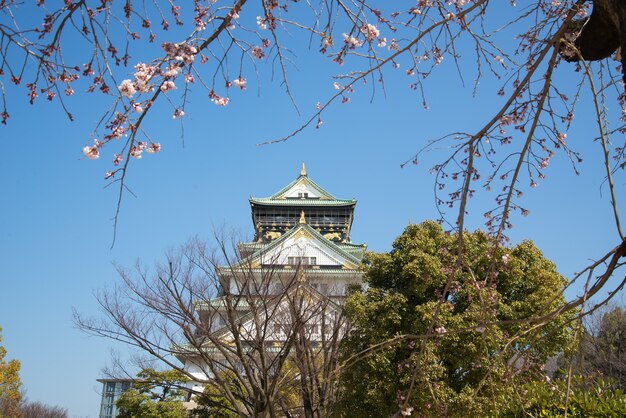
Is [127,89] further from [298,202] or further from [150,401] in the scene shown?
[298,202]

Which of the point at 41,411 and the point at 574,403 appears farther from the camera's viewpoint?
the point at 41,411

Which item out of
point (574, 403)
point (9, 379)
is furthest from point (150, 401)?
point (574, 403)

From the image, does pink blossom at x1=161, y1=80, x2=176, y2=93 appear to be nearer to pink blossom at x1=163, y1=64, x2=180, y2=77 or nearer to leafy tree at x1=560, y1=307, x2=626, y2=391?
pink blossom at x1=163, y1=64, x2=180, y2=77

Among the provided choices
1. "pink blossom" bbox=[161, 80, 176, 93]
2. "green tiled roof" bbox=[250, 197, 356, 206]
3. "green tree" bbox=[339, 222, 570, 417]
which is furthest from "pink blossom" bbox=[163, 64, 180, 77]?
"green tiled roof" bbox=[250, 197, 356, 206]

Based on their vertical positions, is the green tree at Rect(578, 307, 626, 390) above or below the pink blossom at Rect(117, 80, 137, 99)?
above

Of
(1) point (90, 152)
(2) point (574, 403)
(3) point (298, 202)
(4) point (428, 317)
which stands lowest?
(2) point (574, 403)

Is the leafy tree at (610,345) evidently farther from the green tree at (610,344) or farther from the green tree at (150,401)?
the green tree at (150,401)

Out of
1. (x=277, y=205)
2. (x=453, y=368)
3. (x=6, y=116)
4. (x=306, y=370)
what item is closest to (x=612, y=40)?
(x=6, y=116)

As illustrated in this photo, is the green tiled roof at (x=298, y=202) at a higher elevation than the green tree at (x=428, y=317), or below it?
higher

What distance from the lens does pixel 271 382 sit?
9.71 meters

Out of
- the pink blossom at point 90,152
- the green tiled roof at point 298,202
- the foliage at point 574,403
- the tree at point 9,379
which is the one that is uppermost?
the green tiled roof at point 298,202

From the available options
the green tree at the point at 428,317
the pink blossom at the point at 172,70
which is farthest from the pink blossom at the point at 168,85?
the green tree at the point at 428,317

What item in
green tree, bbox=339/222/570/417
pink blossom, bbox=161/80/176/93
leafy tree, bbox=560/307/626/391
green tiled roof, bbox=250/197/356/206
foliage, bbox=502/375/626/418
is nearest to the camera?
pink blossom, bbox=161/80/176/93

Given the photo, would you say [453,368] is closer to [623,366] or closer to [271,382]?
[271,382]
